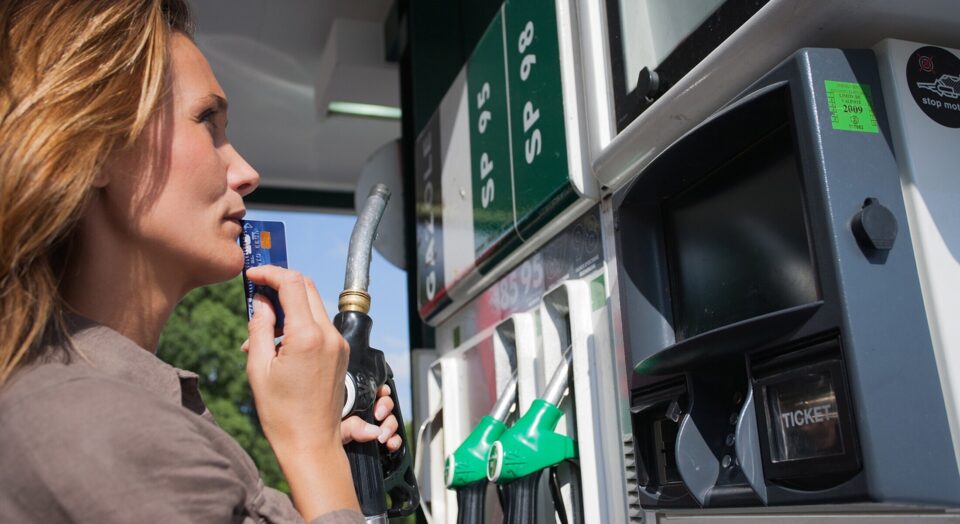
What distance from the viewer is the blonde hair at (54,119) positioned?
2.64 feet

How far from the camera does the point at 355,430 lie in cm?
120

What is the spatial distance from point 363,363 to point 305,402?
26 centimetres

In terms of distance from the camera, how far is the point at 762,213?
1055 millimetres

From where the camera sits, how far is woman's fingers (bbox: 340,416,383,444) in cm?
119

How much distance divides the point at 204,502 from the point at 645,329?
26.4 inches

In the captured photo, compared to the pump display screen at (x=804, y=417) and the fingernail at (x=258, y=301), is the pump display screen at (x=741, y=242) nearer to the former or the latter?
the pump display screen at (x=804, y=417)

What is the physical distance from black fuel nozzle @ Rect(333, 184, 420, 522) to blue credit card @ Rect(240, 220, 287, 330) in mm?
111

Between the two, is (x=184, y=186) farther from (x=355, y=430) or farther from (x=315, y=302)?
(x=355, y=430)

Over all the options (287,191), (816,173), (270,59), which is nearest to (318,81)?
(270,59)

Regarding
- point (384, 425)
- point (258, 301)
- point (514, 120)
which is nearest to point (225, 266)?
point (258, 301)

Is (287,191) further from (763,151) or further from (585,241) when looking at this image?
(763,151)

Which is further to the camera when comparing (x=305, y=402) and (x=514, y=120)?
(x=514, y=120)

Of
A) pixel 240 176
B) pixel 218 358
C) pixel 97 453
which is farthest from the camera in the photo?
pixel 218 358

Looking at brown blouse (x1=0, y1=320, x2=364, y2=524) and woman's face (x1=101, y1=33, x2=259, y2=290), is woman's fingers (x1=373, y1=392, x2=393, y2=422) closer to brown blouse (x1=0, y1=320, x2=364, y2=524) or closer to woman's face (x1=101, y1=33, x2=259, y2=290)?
woman's face (x1=101, y1=33, x2=259, y2=290)
